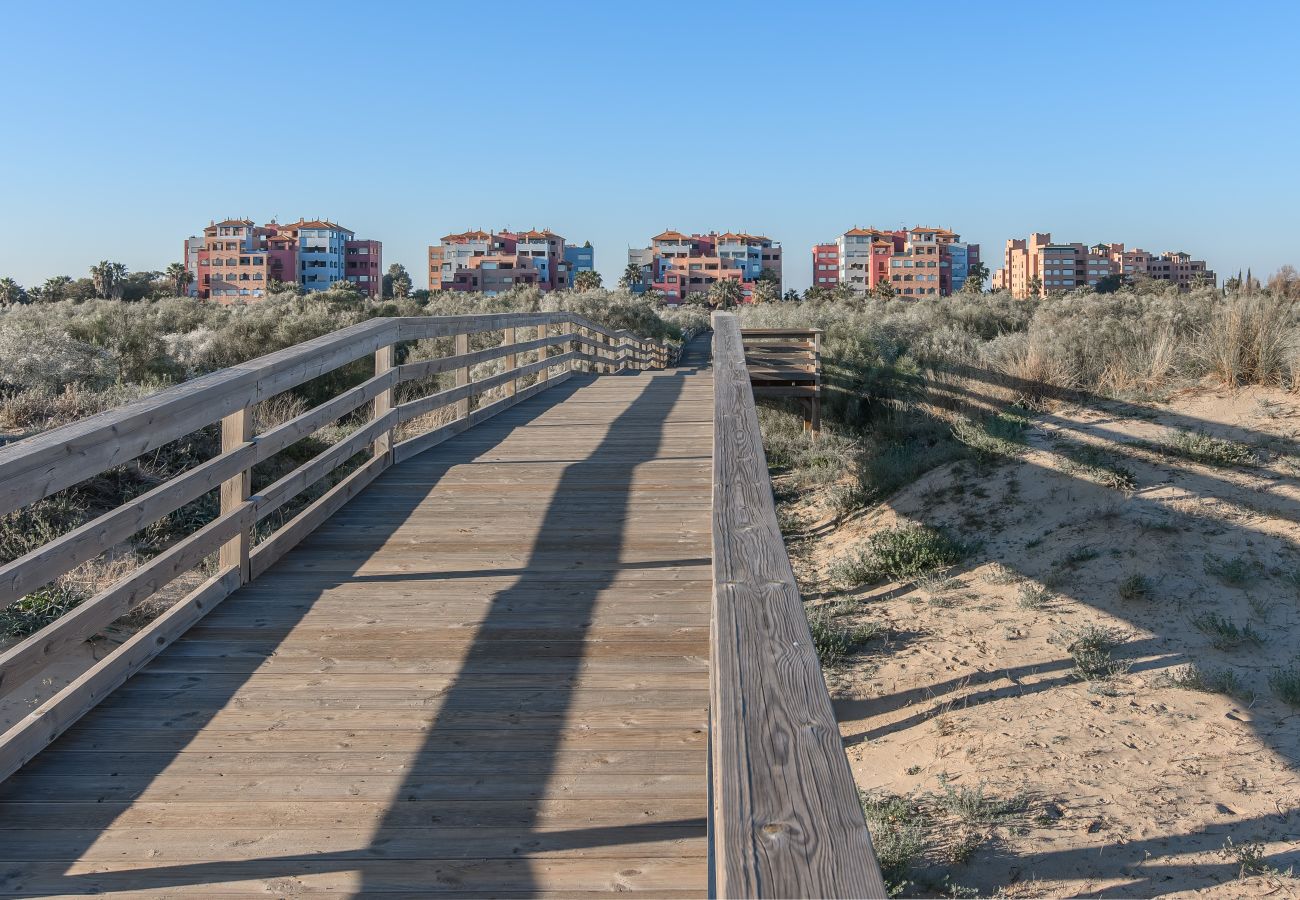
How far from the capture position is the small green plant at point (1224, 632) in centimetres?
651

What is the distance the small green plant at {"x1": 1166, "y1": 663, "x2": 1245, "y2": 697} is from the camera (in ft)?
19.6

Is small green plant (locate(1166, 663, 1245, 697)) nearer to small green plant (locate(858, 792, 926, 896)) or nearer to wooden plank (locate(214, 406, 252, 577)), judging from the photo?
small green plant (locate(858, 792, 926, 896))

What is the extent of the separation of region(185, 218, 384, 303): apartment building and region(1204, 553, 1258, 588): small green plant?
119 metres

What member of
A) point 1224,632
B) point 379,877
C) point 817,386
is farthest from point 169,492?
point 817,386

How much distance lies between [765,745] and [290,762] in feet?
7.14

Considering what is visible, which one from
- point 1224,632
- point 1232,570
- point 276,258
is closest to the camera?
point 1224,632

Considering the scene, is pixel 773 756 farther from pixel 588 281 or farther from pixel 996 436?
pixel 588 281

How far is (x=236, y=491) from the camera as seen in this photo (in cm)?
487

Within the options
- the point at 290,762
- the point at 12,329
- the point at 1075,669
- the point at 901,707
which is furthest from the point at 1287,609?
the point at 12,329

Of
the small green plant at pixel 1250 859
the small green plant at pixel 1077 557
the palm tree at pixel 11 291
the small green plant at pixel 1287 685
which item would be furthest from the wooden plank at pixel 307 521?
the palm tree at pixel 11 291

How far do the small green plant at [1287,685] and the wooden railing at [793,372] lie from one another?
10.8m

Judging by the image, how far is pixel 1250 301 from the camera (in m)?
10.8

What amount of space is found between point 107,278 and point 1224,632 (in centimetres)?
9589

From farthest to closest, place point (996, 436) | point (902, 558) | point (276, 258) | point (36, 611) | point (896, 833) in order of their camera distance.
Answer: point (276, 258) → point (996, 436) → point (902, 558) → point (36, 611) → point (896, 833)
